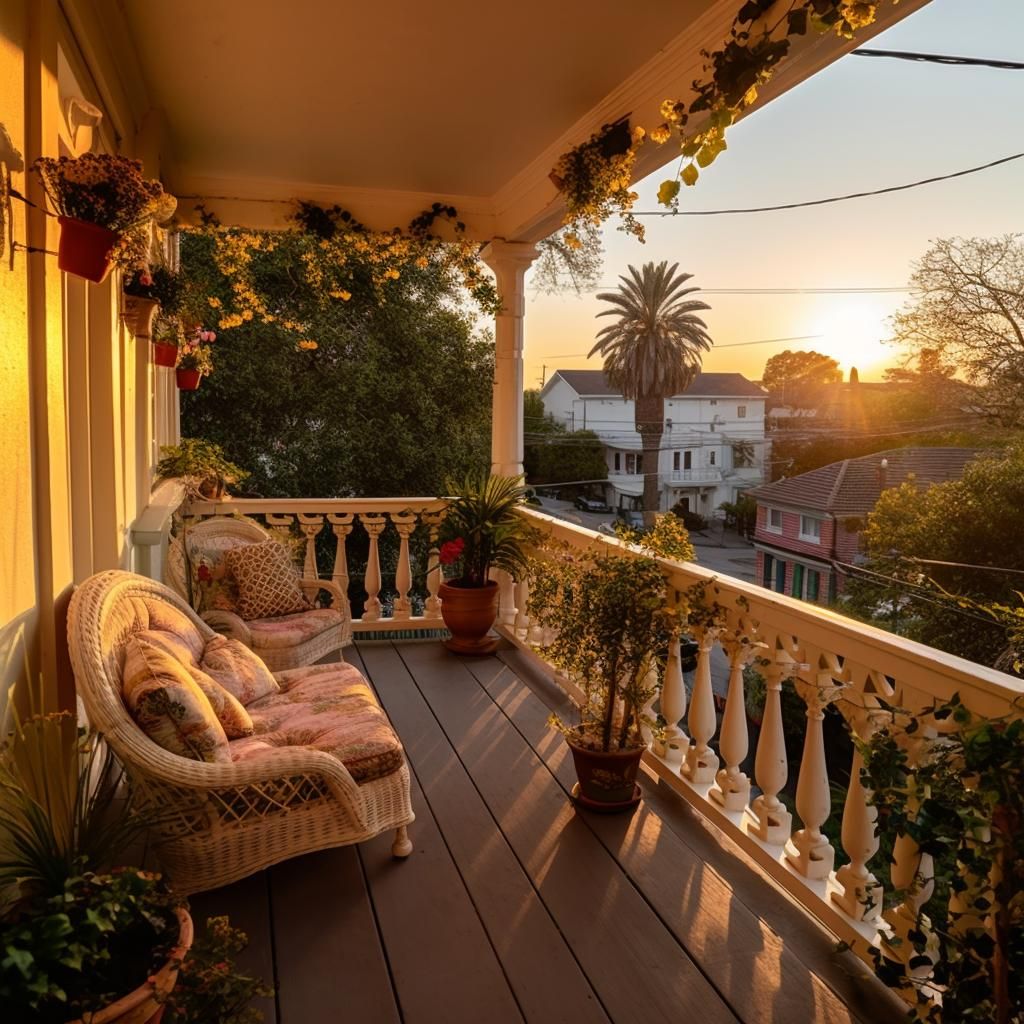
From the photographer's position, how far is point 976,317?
29.2 ft

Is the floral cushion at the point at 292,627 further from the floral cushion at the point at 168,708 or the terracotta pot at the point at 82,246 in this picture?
the terracotta pot at the point at 82,246

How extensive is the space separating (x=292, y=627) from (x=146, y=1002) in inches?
107

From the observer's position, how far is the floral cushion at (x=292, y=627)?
3.86 m

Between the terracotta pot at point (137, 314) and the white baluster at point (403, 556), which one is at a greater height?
the terracotta pot at point (137, 314)

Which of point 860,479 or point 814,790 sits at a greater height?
point 860,479

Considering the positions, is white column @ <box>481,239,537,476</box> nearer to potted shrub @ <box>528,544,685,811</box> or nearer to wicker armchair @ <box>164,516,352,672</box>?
wicker armchair @ <box>164,516,352,672</box>

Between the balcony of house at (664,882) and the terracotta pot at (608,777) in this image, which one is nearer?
the balcony of house at (664,882)

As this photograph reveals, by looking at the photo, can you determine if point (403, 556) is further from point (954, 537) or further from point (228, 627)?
point (954, 537)

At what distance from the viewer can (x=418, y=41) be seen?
3.07 meters

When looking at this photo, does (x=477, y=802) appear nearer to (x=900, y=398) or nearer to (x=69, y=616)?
(x=69, y=616)

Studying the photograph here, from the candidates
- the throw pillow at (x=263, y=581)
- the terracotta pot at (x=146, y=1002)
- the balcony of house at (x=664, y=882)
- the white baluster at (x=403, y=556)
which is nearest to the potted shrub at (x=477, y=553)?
the white baluster at (x=403, y=556)

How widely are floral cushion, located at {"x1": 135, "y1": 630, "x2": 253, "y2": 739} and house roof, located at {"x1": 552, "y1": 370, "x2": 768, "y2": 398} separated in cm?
730

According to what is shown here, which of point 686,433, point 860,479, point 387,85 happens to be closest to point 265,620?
point 387,85

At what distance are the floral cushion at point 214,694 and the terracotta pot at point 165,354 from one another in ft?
7.57
